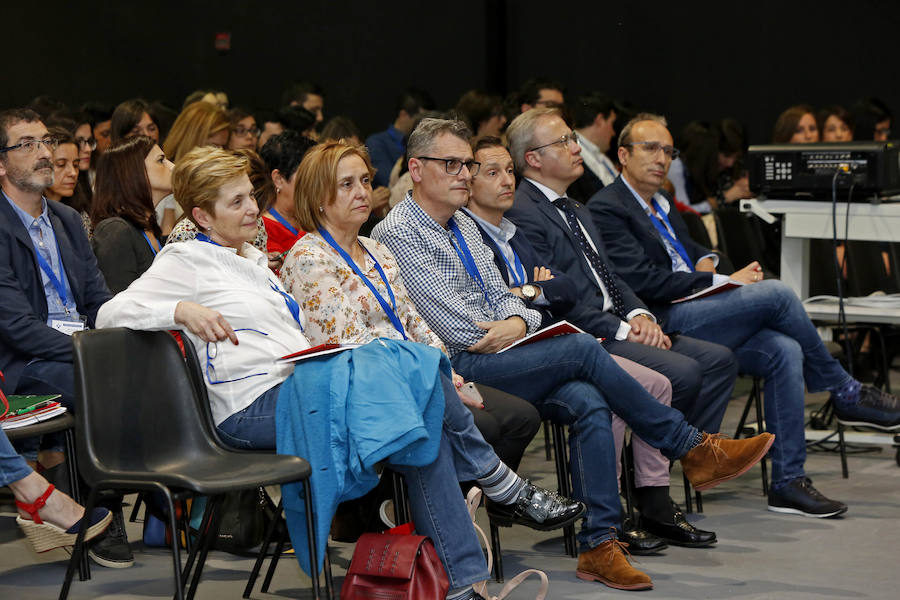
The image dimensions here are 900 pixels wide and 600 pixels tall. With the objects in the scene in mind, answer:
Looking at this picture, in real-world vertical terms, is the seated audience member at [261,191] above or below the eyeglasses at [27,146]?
below

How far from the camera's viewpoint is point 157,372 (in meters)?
3.10

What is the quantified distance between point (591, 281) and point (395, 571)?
5.43 ft

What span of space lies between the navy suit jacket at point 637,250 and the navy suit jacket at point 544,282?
1.52ft

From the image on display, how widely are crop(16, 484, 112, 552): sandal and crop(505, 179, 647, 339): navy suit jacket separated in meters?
1.72

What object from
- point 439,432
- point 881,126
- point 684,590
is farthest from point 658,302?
point 881,126

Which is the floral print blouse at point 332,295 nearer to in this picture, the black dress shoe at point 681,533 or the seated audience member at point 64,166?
the black dress shoe at point 681,533

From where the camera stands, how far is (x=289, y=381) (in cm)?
309

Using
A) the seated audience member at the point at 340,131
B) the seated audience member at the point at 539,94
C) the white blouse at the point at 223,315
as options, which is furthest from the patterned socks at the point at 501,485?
the seated audience member at the point at 539,94

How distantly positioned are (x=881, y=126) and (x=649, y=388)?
17.9 feet

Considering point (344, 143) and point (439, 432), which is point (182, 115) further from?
point (439, 432)

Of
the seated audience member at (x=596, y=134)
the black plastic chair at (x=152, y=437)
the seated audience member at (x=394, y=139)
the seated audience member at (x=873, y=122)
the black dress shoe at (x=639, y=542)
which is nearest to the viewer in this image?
the black plastic chair at (x=152, y=437)

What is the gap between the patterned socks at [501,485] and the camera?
3324mm

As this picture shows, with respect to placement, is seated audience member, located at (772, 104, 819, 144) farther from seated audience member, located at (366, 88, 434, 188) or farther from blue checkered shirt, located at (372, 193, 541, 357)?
blue checkered shirt, located at (372, 193, 541, 357)

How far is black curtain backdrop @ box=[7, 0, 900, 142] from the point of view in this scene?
320 inches
